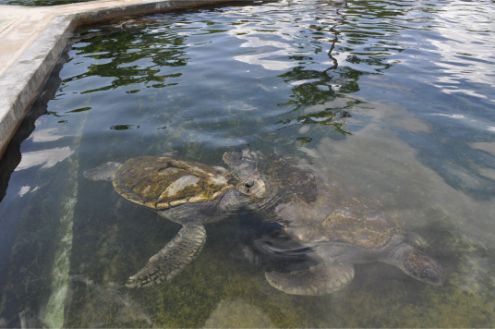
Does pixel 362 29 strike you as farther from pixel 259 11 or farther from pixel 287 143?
pixel 287 143

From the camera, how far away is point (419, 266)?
325cm

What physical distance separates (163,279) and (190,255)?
1.10ft

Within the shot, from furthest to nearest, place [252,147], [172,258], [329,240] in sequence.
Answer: [252,147] → [329,240] → [172,258]

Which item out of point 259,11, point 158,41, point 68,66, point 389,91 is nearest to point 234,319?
point 389,91

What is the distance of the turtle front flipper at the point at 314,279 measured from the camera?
3152 mm

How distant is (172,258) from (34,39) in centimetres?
768

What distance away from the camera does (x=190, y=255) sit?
3402 mm

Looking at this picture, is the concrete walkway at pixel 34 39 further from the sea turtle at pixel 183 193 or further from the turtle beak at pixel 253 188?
the turtle beak at pixel 253 188

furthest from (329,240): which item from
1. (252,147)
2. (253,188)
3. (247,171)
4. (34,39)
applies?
(34,39)

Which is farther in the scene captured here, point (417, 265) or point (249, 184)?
point (249, 184)

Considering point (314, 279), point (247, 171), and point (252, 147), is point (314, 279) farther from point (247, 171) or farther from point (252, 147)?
point (252, 147)

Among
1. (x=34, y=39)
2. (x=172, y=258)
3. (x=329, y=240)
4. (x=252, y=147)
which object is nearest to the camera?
(x=172, y=258)

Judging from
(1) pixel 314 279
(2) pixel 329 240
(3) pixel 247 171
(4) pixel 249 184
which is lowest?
(1) pixel 314 279

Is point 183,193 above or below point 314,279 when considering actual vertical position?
above
